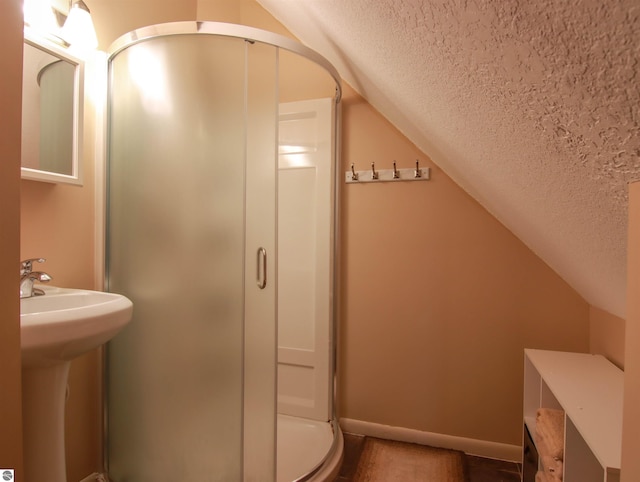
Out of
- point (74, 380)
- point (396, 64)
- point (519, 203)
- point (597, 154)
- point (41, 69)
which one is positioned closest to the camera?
point (597, 154)

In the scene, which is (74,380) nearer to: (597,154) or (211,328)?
(211,328)

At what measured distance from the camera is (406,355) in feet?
6.35

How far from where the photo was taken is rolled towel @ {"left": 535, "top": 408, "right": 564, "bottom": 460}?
1038 mm

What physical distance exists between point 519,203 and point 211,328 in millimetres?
1161

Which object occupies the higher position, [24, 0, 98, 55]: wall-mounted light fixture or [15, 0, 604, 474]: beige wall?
[24, 0, 98, 55]: wall-mounted light fixture

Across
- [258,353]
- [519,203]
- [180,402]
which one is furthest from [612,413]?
[180,402]

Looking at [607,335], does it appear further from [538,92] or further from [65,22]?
[65,22]

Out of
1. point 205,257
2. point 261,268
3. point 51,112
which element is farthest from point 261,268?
point 51,112

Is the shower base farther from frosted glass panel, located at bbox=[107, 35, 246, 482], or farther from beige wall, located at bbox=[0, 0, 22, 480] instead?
beige wall, located at bbox=[0, 0, 22, 480]

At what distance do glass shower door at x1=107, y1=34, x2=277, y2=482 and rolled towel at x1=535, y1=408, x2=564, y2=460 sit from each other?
0.94 meters

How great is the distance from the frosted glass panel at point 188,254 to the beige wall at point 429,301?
1.96 feet

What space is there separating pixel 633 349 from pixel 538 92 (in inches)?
16.5

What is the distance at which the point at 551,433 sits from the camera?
109cm

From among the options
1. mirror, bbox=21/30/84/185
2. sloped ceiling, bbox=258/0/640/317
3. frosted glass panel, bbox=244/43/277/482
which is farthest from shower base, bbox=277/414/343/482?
mirror, bbox=21/30/84/185
